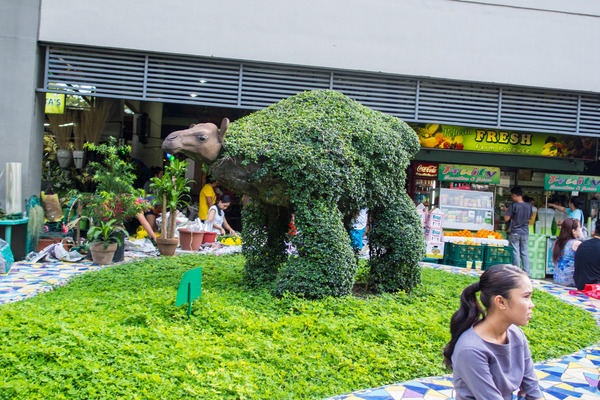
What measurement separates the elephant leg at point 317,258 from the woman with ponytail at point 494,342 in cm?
306

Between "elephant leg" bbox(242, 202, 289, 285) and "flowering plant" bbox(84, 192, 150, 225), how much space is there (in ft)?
10.1

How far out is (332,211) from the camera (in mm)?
5719

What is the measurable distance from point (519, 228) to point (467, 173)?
2.01m

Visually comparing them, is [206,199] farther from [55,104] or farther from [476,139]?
[476,139]

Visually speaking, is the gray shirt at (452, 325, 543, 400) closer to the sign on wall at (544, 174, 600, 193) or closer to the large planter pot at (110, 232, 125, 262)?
the large planter pot at (110, 232, 125, 262)

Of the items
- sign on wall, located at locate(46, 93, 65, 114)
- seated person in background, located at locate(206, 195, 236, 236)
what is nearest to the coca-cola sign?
seated person in background, located at locate(206, 195, 236, 236)

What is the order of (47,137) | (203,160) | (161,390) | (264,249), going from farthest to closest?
1. (47,137)
2. (264,249)
3. (203,160)
4. (161,390)

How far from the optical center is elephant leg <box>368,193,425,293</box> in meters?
6.51

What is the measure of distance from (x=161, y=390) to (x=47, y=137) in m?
11.0

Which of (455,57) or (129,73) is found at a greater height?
(455,57)

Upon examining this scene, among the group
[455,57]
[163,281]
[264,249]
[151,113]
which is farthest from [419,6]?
[151,113]

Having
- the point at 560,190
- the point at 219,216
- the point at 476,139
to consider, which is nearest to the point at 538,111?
the point at 476,139

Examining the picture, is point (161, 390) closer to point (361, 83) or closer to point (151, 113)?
point (361, 83)

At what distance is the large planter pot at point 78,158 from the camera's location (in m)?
11.6
